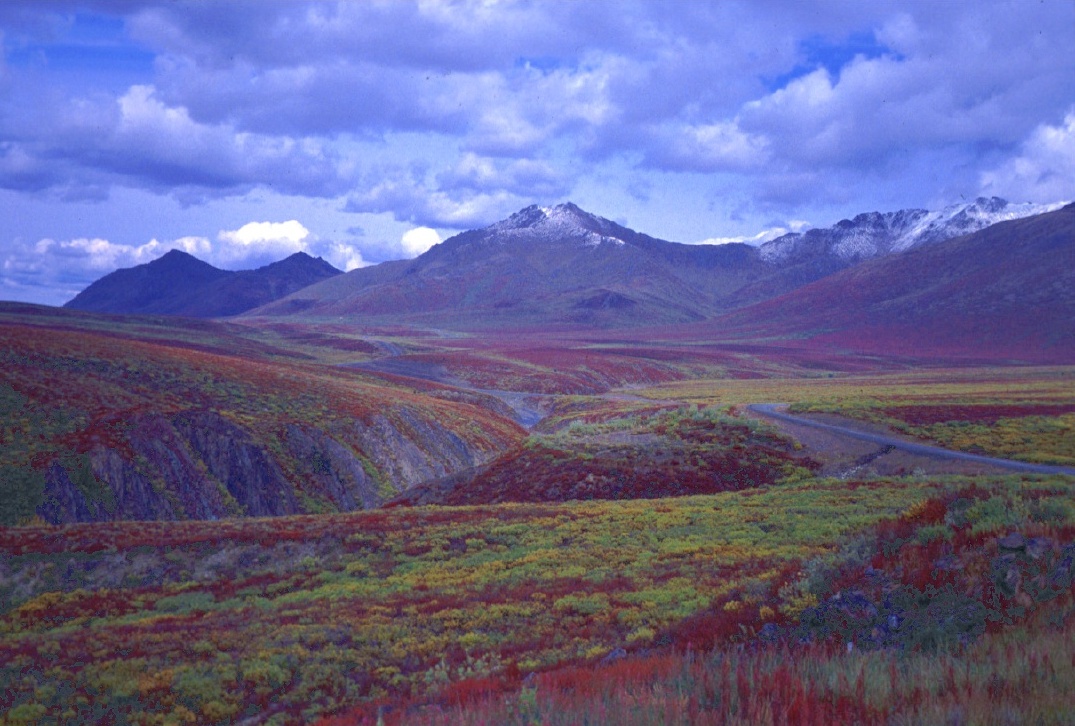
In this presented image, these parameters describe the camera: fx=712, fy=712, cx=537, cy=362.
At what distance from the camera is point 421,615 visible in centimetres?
1627

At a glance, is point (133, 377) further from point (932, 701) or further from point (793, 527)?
point (932, 701)

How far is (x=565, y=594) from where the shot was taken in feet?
57.6

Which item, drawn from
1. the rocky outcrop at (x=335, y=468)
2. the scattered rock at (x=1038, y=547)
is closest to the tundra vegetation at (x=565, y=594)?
the scattered rock at (x=1038, y=547)

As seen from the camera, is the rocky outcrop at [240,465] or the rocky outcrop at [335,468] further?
the rocky outcrop at [335,468]

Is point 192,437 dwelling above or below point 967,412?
above

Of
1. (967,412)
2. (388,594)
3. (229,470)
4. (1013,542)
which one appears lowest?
(229,470)

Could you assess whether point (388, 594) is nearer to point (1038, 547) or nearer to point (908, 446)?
point (1038, 547)

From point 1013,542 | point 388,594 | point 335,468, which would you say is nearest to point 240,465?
point 335,468

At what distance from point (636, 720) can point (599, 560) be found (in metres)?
15.4

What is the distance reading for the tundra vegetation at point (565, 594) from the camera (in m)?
7.41

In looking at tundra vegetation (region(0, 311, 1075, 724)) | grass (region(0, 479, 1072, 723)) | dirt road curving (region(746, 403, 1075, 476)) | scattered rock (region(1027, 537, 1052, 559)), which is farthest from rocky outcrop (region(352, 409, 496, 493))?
scattered rock (region(1027, 537, 1052, 559))

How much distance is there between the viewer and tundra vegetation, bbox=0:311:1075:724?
7.41 meters

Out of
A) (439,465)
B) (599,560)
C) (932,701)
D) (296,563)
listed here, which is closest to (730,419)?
(439,465)

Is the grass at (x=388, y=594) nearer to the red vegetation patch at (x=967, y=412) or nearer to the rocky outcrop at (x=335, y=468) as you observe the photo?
the rocky outcrop at (x=335, y=468)
